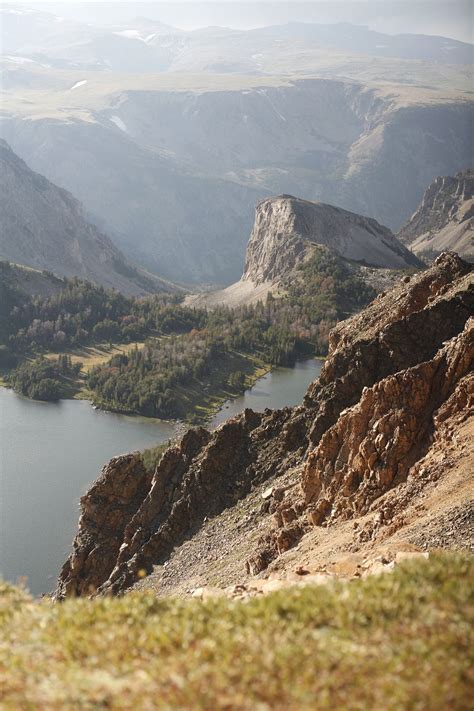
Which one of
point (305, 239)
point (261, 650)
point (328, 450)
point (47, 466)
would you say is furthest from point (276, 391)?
point (261, 650)

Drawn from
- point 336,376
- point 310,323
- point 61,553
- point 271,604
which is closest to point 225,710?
point 271,604

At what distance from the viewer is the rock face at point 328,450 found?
32562 millimetres

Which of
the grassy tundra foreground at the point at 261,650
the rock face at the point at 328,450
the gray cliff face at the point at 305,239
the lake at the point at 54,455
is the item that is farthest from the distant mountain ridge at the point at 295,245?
the grassy tundra foreground at the point at 261,650

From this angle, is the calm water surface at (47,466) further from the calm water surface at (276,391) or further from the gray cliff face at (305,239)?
the gray cliff face at (305,239)

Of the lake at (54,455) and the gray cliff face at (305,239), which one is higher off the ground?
the gray cliff face at (305,239)

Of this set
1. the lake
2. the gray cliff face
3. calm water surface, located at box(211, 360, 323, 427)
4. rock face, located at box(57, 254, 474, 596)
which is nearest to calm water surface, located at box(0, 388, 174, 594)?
the lake

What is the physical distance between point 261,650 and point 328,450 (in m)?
22.2

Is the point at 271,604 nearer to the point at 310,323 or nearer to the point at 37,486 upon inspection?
the point at 37,486

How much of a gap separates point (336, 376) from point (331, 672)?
30823 mm

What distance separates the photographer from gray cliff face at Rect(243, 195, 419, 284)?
577 ft

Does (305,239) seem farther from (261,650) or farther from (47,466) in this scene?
(261,650)

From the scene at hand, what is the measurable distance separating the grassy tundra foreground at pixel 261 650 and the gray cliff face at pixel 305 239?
156567 mm

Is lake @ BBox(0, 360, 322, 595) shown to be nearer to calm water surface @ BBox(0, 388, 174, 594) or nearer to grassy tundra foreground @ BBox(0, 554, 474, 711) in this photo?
calm water surface @ BBox(0, 388, 174, 594)

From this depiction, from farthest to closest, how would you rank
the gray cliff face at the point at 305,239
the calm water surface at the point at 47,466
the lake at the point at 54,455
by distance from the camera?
1. the gray cliff face at the point at 305,239
2. the lake at the point at 54,455
3. the calm water surface at the point at 47,466
